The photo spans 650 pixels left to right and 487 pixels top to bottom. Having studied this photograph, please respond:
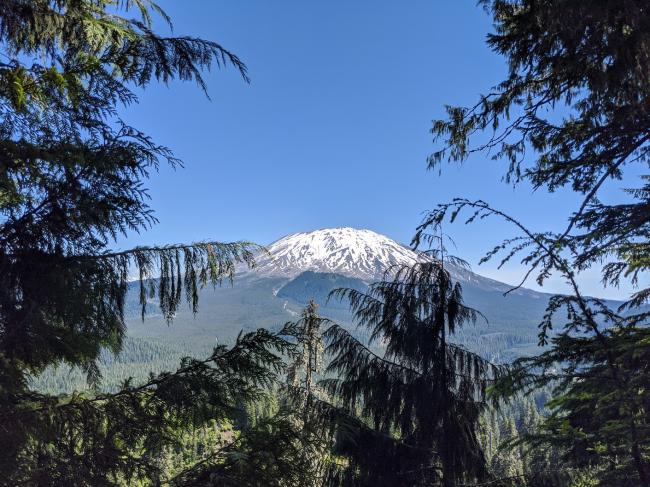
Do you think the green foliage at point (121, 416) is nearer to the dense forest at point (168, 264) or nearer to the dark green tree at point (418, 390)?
the dense forest at point (168, 264)

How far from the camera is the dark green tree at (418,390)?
18.0 ft

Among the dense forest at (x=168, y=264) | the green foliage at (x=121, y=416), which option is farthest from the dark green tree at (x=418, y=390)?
the green foliage at (x=121, y=416)

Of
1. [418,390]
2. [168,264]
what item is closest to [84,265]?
[168,264]

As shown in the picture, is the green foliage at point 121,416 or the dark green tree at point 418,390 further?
the dark green tree at point 418,390

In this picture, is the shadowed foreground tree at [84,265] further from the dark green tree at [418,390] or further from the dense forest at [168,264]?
the dark green tree at [418,390]

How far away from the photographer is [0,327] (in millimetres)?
3328

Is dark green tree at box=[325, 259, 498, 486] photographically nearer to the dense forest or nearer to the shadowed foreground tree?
the dense forest

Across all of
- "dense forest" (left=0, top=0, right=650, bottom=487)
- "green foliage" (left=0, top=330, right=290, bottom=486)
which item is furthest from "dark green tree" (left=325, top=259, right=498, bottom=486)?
"green foliage" (left=0, top=330, right=290, bottom=486)

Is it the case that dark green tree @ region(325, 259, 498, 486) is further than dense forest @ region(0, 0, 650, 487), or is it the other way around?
dark green tree @ region(325, 259, 498, 486)

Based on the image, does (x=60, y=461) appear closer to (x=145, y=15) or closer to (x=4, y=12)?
(x=4, y=12)

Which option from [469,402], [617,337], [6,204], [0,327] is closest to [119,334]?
[0,327]

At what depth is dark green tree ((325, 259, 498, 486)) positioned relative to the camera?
217 inches

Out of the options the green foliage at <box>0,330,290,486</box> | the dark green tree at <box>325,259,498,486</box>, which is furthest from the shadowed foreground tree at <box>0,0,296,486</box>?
A: the dark green tree at <box>325,259,498,486</box>

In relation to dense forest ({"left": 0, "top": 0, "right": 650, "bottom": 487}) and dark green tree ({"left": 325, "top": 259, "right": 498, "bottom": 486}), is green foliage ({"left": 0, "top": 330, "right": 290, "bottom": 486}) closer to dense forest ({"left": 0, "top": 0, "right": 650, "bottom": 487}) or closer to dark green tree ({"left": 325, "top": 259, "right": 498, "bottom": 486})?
dense forest ({"left": 0, "top": 0, "right": 650, "bottom": 487})
